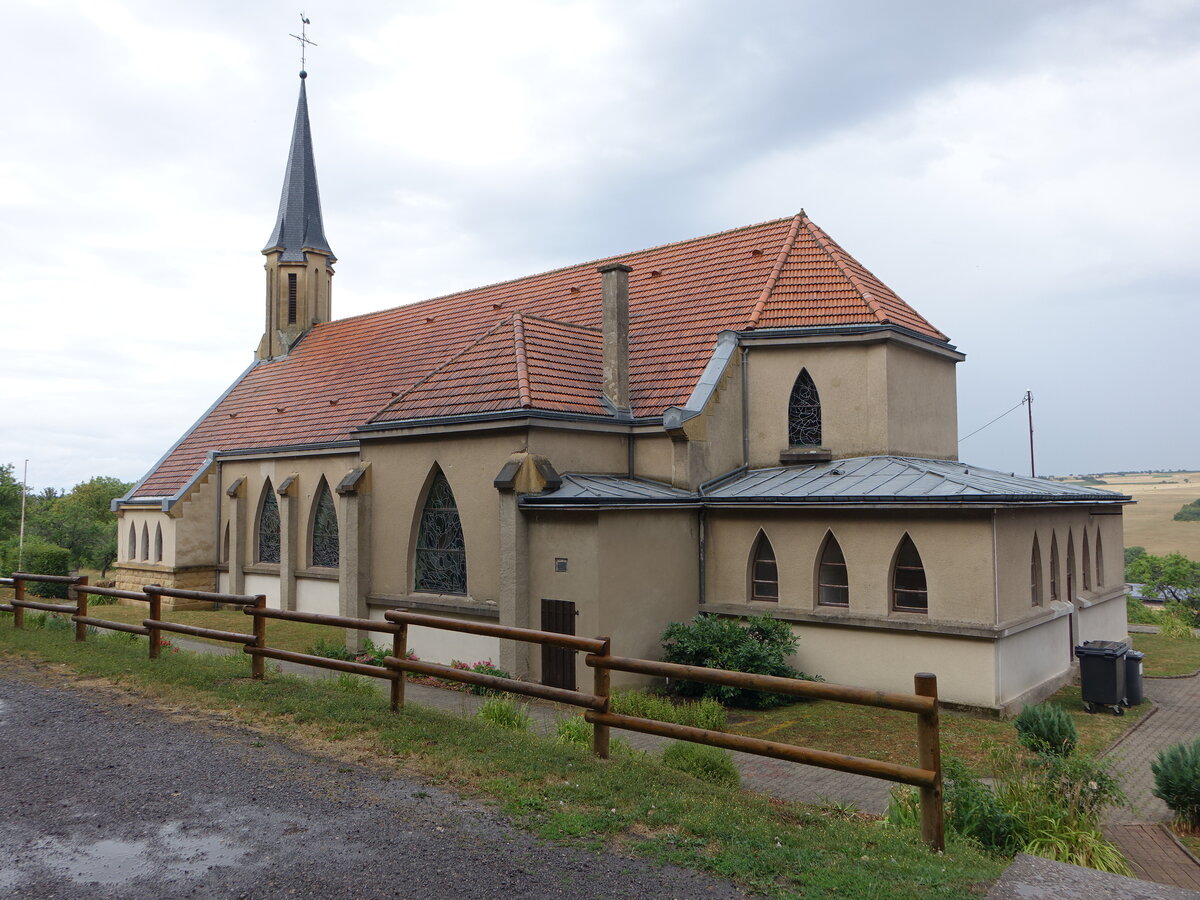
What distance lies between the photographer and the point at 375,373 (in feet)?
80.9

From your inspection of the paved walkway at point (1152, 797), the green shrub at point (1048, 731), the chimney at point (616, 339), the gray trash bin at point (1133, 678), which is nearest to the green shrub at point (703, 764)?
the paved walkway at point (1152, 797)

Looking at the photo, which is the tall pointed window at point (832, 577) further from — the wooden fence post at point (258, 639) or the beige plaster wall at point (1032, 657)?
the wooden fence post at point (258, 639)

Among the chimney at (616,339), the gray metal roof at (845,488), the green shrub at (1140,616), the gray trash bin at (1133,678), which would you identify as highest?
the chimney at (616,339)

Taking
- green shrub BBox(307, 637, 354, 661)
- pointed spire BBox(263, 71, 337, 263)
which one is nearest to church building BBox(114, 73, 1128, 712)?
green shrub BBox(307, 637, 354, 661)

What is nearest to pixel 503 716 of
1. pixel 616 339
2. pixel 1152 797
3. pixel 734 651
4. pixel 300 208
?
pixel 734 651

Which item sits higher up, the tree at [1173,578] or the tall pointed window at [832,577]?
the tall pointed window at [832,577]

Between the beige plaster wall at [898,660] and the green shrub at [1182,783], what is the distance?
4.13m

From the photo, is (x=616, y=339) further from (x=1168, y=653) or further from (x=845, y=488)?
(x=1168, y=653)

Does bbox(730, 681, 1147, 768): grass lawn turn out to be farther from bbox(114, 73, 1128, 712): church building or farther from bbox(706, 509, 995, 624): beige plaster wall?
bbox(706, 509, 995, 624): beige plaster wall

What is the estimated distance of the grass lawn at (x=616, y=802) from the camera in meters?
5.43

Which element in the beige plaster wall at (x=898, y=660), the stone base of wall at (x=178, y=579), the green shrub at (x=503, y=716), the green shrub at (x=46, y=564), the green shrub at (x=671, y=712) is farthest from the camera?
the green shrub at (x=46, y=564)

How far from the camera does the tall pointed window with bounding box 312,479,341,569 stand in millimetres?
22266

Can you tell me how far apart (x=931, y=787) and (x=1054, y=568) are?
11.2 metres

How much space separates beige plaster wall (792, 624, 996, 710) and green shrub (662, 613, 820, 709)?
0.37m
